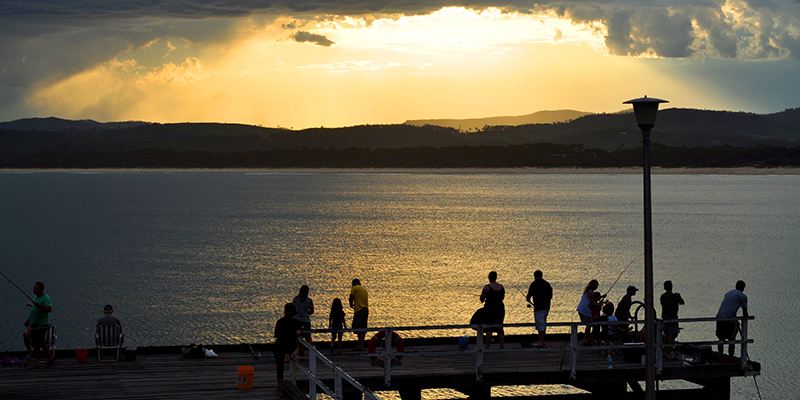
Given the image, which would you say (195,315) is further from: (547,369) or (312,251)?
(312,251)

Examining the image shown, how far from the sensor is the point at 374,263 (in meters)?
47.9

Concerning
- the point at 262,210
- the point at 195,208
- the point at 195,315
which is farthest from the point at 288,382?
the point at 195,208

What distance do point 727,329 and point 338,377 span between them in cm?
848

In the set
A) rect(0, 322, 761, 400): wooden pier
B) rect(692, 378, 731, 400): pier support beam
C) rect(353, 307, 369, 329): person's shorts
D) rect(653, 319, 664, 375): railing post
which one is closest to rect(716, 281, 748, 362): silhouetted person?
rect(0, 322, 761, 400): wooden pier

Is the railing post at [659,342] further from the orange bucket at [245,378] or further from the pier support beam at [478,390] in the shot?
the orange bucket at [245,378]

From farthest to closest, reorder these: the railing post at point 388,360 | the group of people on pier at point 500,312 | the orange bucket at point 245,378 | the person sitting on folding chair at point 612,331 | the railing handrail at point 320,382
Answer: the person sitting on folding chair at point 612,331, the group of people on pier at point 500,312, the railing post at point 388,360, the orange bucket at point 245,378, the railing handrail at point 320,382

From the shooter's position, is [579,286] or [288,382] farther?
[579,286]

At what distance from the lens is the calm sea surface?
97.3 feet

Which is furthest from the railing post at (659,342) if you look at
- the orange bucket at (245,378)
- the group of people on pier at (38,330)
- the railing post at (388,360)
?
the group of people on pier at (38,330)

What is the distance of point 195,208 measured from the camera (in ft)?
344

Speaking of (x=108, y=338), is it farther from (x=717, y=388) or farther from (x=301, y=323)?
(x=717, y=388)

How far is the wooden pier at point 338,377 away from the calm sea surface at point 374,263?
308 inches

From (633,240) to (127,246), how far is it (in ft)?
135

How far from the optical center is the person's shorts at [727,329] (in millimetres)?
15289
